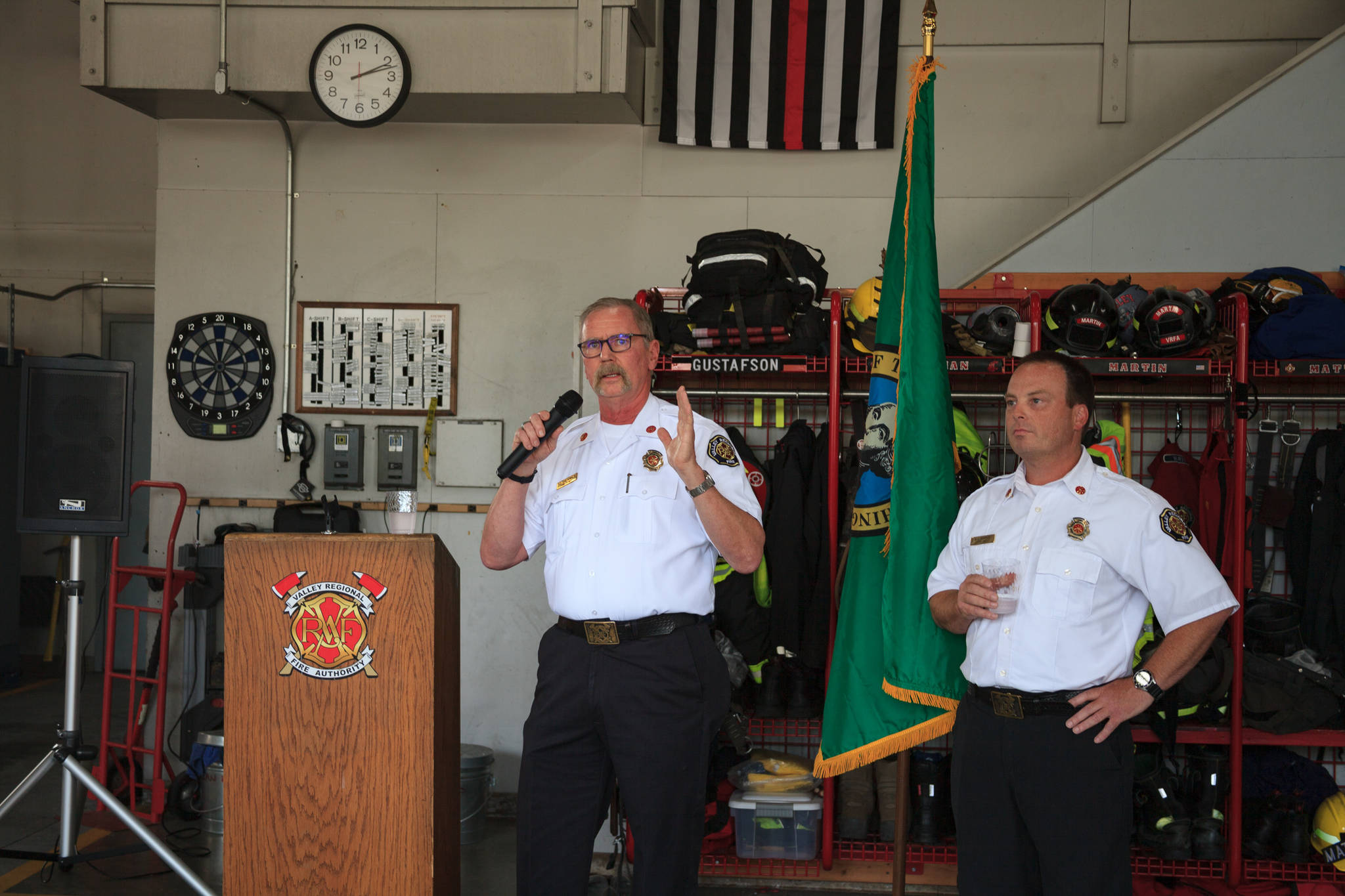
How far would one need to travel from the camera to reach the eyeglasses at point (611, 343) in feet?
8.33

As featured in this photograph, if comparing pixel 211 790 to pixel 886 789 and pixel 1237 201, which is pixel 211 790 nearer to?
pixel 886 789

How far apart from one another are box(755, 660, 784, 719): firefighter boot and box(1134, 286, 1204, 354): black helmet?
188 centimetres

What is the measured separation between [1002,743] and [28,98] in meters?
8.10

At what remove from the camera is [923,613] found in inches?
114

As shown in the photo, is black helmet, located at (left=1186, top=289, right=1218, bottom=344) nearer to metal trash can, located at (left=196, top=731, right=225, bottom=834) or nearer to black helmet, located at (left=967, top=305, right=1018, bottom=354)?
black helmet, located at (left=967, top=305, right=1018, bottom=354)

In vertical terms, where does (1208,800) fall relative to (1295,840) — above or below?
above

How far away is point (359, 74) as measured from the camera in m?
4.35

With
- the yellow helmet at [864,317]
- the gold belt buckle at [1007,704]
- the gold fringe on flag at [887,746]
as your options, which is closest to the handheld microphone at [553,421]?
the gold belt buckle at [1007,704]

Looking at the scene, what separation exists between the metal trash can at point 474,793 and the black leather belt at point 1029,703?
2.66 m

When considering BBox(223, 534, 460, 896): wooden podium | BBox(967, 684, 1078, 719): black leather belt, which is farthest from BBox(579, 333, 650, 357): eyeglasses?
BBox(967, 684, 1078, 719): black leather belt

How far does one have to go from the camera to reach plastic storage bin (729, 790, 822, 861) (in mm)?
3904

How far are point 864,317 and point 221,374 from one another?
3.14m

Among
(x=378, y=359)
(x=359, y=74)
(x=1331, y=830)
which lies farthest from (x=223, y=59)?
(x=1331, y=830)

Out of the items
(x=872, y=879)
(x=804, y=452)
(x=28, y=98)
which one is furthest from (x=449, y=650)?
(x=28, y=98)
